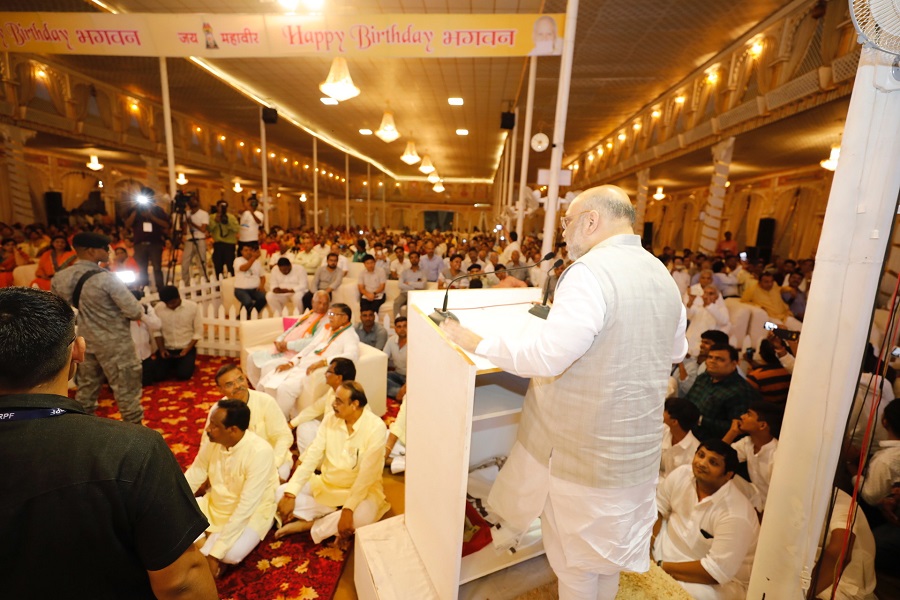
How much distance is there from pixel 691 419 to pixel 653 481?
5.67 ft

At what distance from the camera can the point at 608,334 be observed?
135 cm

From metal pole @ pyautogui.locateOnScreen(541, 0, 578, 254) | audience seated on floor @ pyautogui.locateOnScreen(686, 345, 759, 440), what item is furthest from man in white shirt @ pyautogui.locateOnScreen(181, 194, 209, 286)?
audience seated on floor @ pyautogui.locateOnScreen(686, 345, 759, 440)

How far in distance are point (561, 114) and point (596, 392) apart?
358 cm

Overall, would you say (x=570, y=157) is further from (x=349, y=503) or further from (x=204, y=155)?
(x=349, y=503)

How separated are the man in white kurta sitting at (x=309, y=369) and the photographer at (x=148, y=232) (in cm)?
396

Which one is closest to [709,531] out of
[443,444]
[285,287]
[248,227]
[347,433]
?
[443,444]

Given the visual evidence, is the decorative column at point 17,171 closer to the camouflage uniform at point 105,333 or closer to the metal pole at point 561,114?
Answer: the camouflage uniform at point 105,333

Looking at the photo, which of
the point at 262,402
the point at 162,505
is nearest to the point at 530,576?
the point at 162,505

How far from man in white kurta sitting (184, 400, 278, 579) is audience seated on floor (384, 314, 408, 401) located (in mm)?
2226

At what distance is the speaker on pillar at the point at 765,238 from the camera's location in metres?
13.1

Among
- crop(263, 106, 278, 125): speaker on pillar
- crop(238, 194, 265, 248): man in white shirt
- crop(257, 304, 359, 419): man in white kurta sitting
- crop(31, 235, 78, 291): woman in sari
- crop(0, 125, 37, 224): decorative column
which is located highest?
crop(263, 106, 278, 125): speaker on pillar

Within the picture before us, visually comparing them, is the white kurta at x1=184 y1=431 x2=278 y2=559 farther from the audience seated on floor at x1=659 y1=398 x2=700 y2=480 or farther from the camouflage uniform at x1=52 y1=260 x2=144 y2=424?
the audience seated on floor at x1=659 y1=398 x2=700 y2=480

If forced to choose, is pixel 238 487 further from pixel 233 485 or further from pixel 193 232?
pixel 193 232

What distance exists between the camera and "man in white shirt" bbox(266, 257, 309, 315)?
22.6 ft
